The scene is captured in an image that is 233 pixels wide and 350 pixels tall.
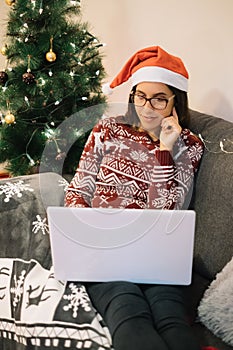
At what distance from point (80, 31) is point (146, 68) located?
62cm

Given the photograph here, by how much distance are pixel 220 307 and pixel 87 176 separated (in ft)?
2.12

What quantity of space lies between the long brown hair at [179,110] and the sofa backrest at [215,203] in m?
0.12

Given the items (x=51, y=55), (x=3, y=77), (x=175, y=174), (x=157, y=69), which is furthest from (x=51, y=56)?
(x=175, y=174)

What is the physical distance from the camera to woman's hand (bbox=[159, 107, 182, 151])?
1.59 m

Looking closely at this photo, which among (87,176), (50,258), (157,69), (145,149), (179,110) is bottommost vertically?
(50,258)

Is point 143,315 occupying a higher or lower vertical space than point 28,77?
lower

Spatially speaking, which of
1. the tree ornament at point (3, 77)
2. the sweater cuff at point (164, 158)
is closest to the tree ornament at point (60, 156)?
the tree ornament at point (3, 77)

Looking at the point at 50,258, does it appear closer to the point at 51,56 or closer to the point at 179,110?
the point at 179,110

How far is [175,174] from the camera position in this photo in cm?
158

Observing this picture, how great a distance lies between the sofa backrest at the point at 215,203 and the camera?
1.48 m

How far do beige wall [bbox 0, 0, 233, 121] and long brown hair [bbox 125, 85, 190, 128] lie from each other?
256 millimetres

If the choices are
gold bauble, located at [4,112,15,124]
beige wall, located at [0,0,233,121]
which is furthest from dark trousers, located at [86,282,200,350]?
gold bauble, located at [4,112,15,124]

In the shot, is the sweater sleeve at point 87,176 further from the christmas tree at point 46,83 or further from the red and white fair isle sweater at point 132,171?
the christmas tree at point 46,83

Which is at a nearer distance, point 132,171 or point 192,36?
point 132,171
